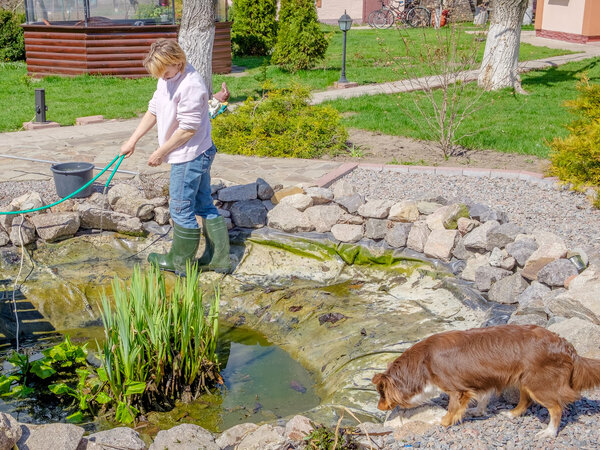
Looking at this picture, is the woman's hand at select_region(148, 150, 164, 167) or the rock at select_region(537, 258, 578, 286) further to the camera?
the woman's hand at select_region(148, 150, 164, 167)

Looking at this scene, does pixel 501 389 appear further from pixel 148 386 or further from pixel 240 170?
pixel 240 170

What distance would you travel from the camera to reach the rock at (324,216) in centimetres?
619

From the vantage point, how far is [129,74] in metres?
15.7

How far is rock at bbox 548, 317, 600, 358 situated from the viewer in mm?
3875

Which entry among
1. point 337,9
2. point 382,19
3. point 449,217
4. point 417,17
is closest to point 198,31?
point 449,217

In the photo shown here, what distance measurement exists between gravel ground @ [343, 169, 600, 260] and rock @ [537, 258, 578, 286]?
72cm

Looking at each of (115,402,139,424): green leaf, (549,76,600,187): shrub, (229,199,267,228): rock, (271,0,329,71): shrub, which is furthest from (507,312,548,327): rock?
(271,0,329,71): shrub

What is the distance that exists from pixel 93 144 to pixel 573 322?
22.5 ft

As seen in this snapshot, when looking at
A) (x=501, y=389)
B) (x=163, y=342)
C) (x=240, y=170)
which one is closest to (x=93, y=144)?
(x=240, y=170)

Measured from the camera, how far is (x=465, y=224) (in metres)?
5.75

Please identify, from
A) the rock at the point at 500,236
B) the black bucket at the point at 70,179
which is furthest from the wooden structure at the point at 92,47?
the rock at the point at 500,236

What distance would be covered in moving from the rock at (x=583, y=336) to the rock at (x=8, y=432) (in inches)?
112

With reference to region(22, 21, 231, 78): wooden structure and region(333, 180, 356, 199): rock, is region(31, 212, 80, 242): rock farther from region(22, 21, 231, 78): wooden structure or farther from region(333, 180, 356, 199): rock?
region(22, 21, 231, 78): wooden structure

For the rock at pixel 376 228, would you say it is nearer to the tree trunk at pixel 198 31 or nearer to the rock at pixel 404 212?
the rock at pixel 404 212
